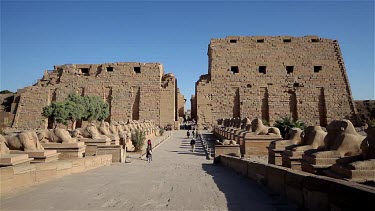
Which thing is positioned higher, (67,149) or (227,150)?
(67,149)

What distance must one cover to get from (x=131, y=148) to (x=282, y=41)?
22836 mm

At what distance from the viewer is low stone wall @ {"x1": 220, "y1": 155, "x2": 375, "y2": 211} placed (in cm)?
249

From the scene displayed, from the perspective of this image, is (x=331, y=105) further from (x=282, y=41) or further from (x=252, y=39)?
(x=252, y=39)

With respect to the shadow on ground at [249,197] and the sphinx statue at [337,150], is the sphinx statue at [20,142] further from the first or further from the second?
the sphinx statue at [337,150]

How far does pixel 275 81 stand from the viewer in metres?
30.4

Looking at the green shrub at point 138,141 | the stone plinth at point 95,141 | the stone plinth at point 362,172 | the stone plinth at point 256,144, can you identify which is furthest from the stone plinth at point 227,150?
the stone plinth at point 362,172

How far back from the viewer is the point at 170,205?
3877mm

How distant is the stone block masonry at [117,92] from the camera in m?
30.5

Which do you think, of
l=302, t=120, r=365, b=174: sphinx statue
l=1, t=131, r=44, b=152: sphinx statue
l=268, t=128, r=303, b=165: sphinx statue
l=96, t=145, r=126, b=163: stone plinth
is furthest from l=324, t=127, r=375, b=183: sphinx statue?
l=96, t=145, r=126, b=163: stone plinth

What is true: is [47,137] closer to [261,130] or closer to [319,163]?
[319,163]

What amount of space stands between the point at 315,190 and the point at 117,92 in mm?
29193

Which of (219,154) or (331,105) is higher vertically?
(331,105)

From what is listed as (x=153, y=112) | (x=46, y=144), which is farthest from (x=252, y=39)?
(x=46, y=144)

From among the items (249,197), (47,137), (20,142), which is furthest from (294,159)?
(47,137)
